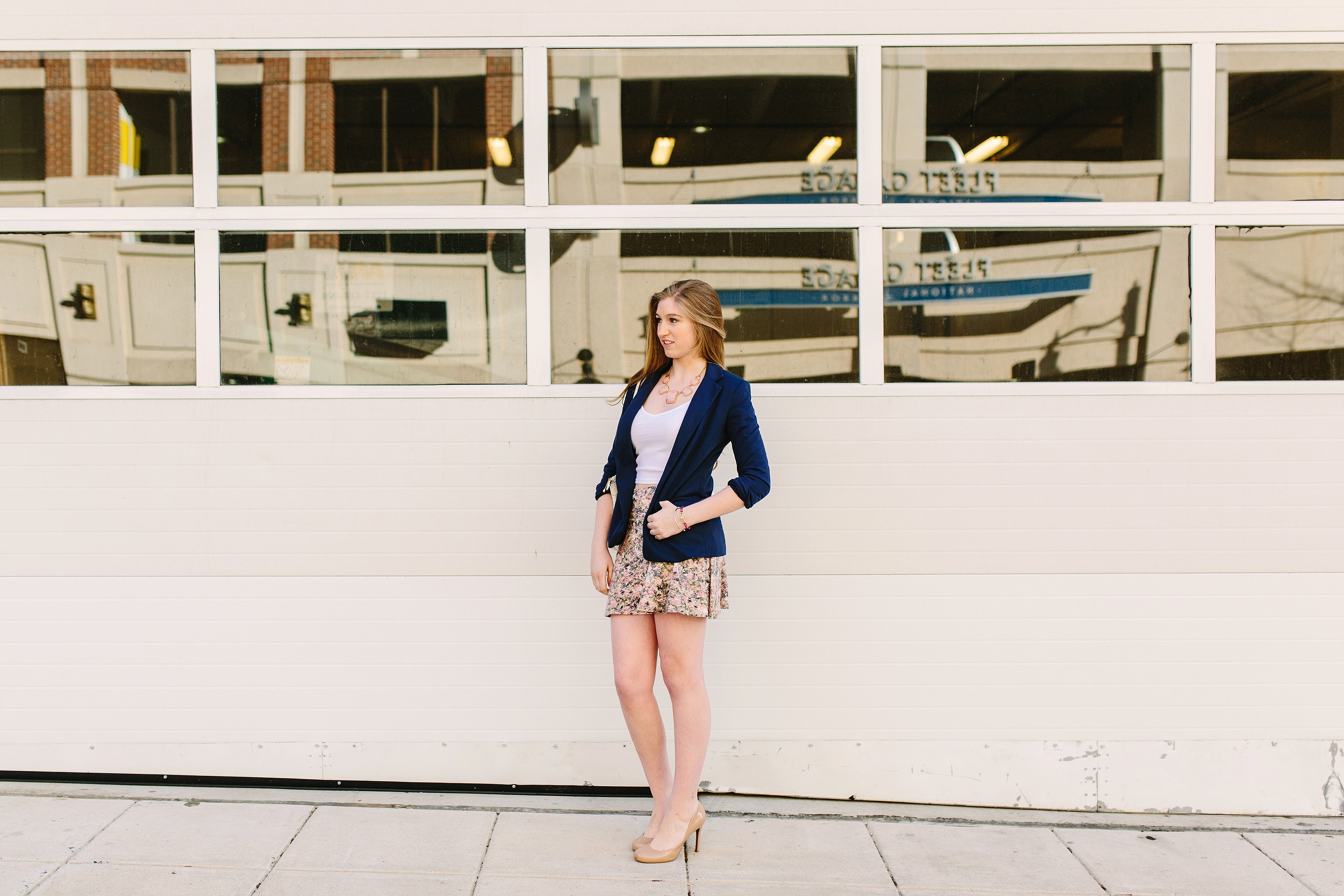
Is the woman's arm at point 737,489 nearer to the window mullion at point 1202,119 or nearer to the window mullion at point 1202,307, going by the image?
the window mullion at point 1202,307

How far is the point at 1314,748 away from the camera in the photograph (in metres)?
3.79

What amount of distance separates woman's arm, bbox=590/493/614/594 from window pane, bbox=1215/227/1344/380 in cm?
252

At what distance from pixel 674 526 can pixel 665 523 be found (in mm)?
28

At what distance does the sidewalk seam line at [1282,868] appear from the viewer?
318 centimetres

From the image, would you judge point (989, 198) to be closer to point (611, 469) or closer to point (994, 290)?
point (994, 290)

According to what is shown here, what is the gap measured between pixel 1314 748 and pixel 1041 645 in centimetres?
115

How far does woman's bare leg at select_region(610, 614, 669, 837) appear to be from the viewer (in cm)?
317

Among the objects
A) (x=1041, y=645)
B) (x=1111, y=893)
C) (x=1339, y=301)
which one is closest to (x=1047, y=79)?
Result: (x=1339, y=301)

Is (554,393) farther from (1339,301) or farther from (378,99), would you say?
(1339,301)

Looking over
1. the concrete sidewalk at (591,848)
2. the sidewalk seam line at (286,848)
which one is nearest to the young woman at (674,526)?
the concrete sidewalk at (591,848)

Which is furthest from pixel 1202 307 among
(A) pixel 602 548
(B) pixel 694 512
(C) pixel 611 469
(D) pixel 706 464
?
(A) pixel 602 548

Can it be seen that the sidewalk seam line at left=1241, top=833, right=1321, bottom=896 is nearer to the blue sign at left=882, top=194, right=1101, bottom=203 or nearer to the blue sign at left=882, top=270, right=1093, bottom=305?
the blue sign at left=882, top=270, right=1093, bottom=305

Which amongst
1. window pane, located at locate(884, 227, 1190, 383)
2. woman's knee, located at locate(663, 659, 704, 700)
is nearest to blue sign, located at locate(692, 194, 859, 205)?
window pane, located at locate(884, 227, 1190, 383)

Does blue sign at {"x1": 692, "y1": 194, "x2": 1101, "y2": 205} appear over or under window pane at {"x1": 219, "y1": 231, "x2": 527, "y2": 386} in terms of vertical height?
over
